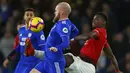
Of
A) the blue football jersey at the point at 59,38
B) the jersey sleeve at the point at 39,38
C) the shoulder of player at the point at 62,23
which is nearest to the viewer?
the blue football jersey at the point at 59,38

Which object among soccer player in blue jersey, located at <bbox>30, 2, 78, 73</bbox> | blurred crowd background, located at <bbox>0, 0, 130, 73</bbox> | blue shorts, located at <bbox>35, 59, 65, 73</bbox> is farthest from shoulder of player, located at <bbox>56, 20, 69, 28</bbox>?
blurred crowd background, located at <bbox>0, 0, 130, 73</bbox>

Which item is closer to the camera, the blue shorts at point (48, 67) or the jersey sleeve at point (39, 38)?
the blue shorts at point (48, 67)

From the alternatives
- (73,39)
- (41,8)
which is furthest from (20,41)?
(41,8)

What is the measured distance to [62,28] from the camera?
31.6 feet

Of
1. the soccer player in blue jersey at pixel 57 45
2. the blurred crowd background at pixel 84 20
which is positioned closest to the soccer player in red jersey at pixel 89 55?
the soccer player in blue jersey at pixel 57 45

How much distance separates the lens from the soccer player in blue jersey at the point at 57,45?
966 centimetres

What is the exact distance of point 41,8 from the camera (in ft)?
53.6

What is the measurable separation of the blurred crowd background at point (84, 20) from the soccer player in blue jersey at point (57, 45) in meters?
4.06

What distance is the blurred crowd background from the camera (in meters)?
14.3

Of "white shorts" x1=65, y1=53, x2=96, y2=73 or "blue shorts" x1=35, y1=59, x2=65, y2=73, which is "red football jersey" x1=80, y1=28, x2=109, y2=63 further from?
"blue shorts" x1=35, y1=59, x2=65, y2=73

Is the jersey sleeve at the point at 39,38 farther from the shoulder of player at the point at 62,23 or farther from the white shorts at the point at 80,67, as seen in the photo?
the shoulder of player at the point at 62,23

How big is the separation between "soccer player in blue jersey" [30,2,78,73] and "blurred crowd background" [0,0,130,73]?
4.06 metres

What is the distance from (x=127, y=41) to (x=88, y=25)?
1205 mm

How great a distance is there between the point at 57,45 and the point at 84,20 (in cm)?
576
